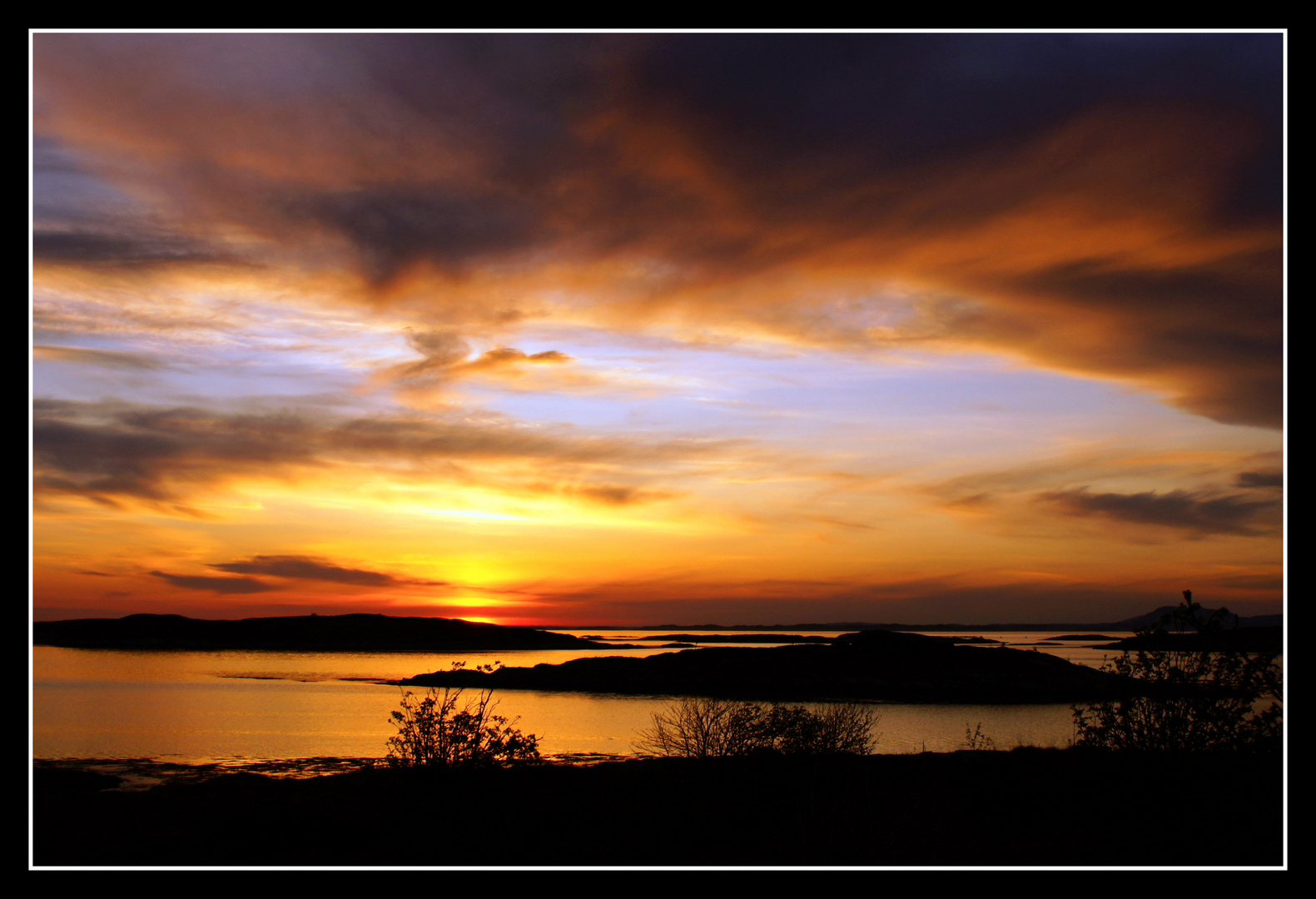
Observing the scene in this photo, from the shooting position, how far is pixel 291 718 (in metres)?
35.4

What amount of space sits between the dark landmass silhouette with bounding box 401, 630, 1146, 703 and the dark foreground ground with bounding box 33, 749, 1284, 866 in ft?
111

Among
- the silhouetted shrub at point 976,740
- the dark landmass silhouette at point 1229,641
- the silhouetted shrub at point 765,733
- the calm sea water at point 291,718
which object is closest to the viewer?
the dark landmass silhouette at point 1229,641

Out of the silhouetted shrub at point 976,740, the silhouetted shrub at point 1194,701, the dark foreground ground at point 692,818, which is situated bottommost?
the silhouetted shrub at point 976,740

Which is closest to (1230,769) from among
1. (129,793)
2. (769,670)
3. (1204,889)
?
(1204,889)

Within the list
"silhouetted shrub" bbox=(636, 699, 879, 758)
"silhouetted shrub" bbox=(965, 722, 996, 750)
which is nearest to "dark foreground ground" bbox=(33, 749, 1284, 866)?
"silhouetted shrub" bbox=(965, 722, 996, 750)

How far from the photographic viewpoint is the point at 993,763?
15953 millimetres

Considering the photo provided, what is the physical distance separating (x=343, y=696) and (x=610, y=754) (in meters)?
28.5

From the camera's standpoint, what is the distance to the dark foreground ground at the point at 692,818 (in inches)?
380

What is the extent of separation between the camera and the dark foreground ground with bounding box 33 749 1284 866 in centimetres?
966

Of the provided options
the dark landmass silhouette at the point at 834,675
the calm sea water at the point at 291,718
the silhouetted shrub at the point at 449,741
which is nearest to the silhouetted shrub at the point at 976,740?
the calm sea water at the point at 291,718

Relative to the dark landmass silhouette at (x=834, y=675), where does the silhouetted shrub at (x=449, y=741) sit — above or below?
above

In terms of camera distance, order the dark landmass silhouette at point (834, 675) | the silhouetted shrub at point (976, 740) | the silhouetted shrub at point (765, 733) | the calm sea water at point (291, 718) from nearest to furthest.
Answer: the silhouetted shrub at point (976, 740) → the silhouetted shrub at point (765, 733) → the calm sea water at point (291, 718) → the dark landmass silhouette at point (834, 675)

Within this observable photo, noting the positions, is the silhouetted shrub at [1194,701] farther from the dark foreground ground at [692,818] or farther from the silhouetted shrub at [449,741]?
the silhouetted shrub at [449,741]

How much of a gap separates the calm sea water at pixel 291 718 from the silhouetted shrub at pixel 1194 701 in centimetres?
1072
